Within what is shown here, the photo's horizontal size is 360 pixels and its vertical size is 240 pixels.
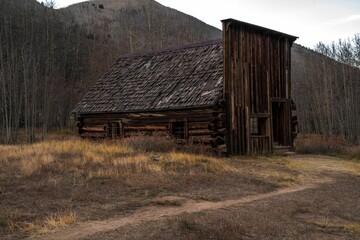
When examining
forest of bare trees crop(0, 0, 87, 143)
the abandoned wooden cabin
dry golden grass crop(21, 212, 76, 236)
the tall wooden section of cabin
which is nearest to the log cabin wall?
the abandoned wooden cabin

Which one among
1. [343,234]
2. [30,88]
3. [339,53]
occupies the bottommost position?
[343,234]

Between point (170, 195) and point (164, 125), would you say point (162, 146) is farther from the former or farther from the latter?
point (170, 195)

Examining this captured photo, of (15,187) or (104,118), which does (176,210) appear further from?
(104,118)

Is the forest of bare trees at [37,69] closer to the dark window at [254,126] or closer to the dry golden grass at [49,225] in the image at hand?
the dark window at [254,126]

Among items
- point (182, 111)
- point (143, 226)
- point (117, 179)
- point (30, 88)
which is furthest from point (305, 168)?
point (30, 88)

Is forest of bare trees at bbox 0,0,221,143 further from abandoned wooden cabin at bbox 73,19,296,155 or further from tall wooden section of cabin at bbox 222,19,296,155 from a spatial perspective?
tall wooden section of cabin at bbox 222,19,296,155

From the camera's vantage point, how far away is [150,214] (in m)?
7.89

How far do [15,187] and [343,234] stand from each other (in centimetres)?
774

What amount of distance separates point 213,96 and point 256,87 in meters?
3.03

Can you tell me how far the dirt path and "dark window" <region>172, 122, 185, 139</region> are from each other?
9.81 meters

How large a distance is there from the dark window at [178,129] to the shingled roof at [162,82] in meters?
1.13

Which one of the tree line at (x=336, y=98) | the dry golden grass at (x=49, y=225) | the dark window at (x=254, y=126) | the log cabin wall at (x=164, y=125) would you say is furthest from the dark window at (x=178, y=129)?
the tree line at (x=336, y=98)

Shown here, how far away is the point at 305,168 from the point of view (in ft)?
51.8

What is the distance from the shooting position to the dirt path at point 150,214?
653cm
